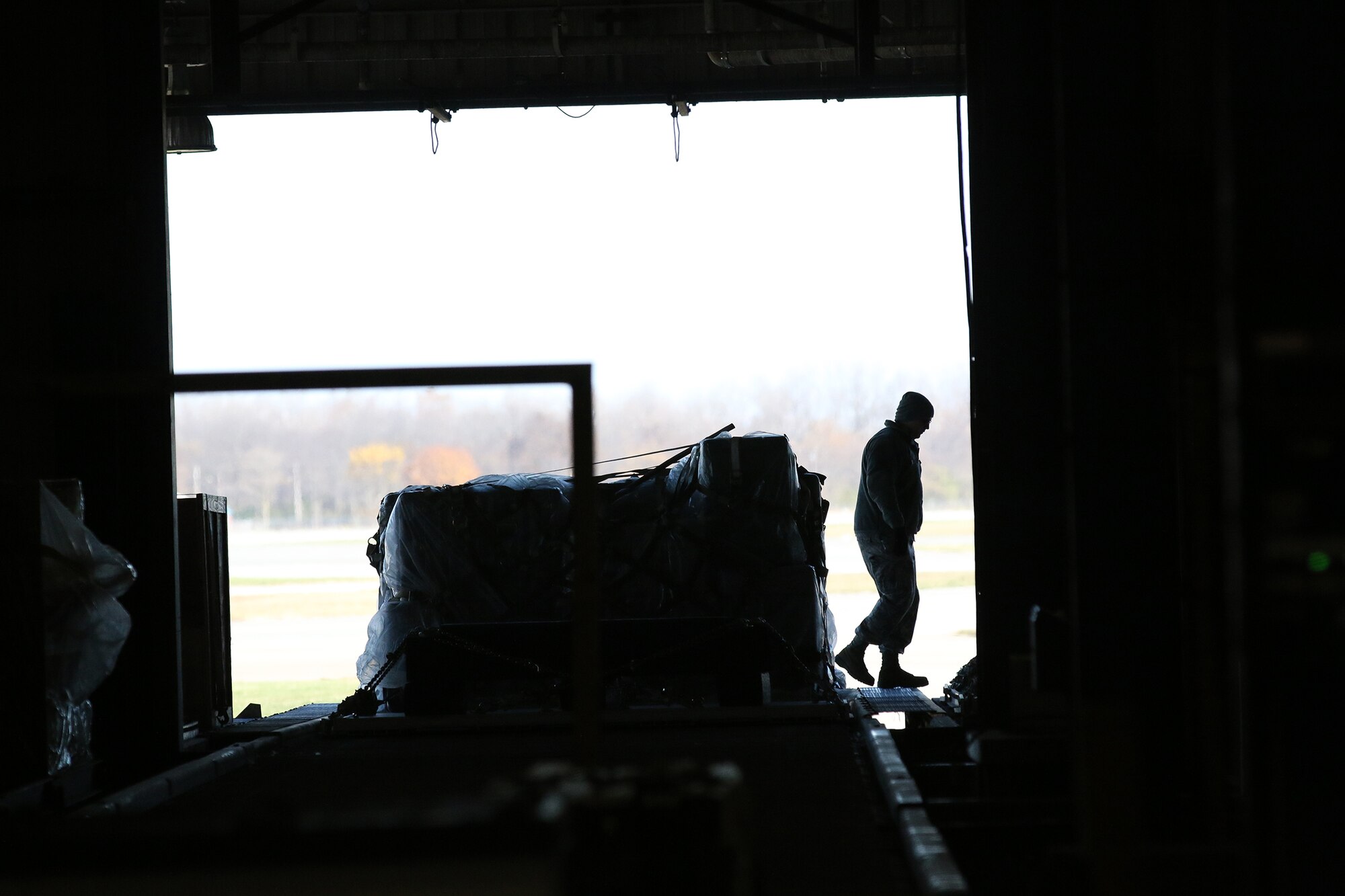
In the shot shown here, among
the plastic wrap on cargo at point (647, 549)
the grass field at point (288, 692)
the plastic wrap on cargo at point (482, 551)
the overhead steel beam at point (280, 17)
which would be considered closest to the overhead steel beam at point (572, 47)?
the overhead steel beam at point (280, 17)

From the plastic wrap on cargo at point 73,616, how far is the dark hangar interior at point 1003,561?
0.10m

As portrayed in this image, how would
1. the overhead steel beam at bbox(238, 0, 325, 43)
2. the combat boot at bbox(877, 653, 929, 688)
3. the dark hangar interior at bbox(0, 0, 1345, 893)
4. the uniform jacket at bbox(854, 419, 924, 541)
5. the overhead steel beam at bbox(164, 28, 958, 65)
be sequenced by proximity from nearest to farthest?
the dark hangar interior at bbox(0, 0, 1345, 893) → the overhead steel beam at bbox(238, 0, 325, 43) → the combat boot at bbox(877, 653, 929, 688) → the uniform jacket at bbox(854, 419, 924, 541) → the overhead steel beam at bbox(164, 28, 958, 65)

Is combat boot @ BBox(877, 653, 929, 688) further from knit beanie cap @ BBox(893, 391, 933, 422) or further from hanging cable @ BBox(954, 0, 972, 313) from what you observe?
hanging cable @ BBox(954, 0, 972, 313)

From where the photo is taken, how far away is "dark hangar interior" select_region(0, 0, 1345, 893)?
2193 mm

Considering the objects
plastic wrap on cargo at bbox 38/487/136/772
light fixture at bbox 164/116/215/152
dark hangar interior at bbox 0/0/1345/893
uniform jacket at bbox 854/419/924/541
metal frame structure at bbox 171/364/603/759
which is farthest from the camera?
light fixture at bbox 164/116/215/152

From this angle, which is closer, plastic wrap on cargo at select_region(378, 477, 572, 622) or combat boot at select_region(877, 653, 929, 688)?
plastic wrap on cargo at select_region(378, 477, 572, 622)

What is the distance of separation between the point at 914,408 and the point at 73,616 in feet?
18.4

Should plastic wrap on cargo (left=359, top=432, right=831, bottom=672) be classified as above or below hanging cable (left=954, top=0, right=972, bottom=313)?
below

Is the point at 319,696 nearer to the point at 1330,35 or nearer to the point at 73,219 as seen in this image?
the point at 73,219

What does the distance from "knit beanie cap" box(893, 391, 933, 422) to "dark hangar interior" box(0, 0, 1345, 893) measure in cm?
221

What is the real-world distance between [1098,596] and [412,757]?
291 centimetres

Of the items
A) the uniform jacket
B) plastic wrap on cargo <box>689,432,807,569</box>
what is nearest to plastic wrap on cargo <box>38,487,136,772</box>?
plastic wrap on cargo <box>689,432,807,569</box>

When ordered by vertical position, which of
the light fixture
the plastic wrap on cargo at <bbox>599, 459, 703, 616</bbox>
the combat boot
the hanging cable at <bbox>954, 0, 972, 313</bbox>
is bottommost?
the combat boot

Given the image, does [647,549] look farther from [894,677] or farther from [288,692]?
[288,692]
